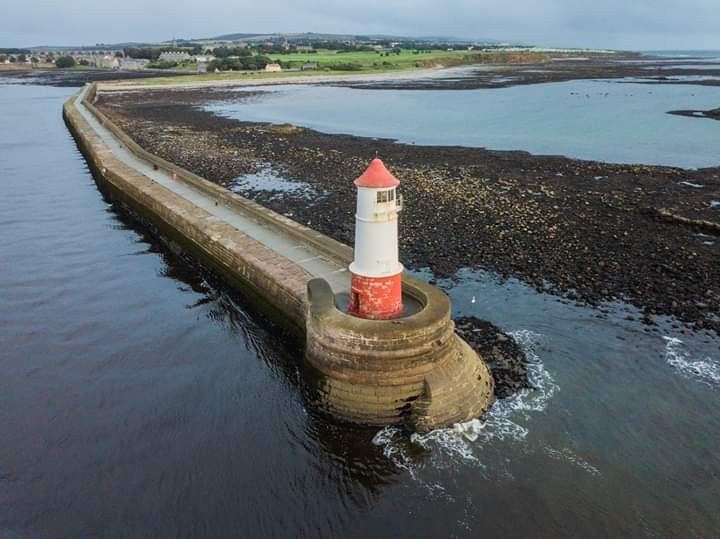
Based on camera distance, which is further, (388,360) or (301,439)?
(301,439)

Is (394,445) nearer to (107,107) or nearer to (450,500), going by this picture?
(450,500)

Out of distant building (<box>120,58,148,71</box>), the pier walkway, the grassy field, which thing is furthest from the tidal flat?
distant building (<box>120,58,148,71</box>)

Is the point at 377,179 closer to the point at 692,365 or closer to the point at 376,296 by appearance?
the point at 376,296

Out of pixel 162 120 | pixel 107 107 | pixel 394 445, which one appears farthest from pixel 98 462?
pixel 107 107

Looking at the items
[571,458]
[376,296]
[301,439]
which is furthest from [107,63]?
[571,458]

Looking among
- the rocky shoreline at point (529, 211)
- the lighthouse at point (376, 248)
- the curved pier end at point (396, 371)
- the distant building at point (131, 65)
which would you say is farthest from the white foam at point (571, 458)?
the distant building at point (131, 65)
